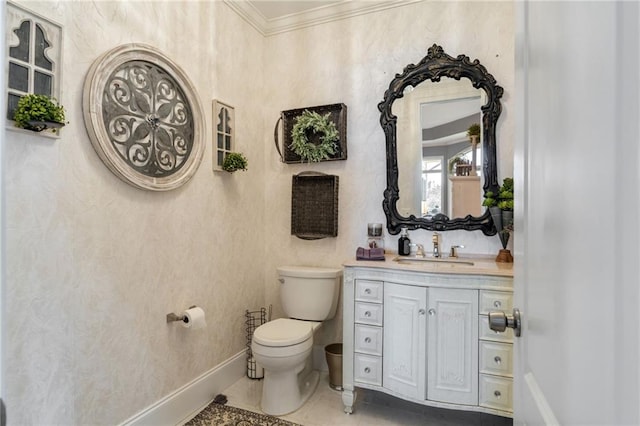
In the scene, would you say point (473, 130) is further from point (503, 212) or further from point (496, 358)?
point (496, 358)

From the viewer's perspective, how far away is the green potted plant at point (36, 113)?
4.04 feet

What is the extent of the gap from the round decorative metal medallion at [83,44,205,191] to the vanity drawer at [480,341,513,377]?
1911 millimetres

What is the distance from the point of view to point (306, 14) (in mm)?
2686

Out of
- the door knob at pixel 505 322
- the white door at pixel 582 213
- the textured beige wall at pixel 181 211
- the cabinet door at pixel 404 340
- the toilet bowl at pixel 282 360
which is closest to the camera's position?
the white door at pixel 582 213

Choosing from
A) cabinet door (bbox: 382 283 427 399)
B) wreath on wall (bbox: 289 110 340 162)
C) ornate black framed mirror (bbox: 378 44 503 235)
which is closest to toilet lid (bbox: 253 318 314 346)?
cabinet door (bbox: 382 283 427 399)

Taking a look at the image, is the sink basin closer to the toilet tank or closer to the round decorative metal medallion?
the toilet tank

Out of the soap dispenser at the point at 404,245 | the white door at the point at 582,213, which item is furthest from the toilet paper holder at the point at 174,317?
the white door at the point at 582,213

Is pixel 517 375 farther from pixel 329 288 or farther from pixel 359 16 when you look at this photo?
pixel 359 16

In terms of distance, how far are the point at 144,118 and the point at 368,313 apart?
1.66 meters

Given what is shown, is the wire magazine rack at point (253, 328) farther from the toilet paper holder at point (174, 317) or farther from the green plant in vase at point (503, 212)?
the green plant in vase at point (503, 212)

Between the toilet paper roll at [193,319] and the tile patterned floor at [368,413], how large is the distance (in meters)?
0.65

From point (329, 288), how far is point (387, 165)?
981mm

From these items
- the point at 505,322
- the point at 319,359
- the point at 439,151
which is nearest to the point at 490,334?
the point at 505,322

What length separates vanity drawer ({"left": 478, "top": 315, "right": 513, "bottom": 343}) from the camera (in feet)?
5.65
